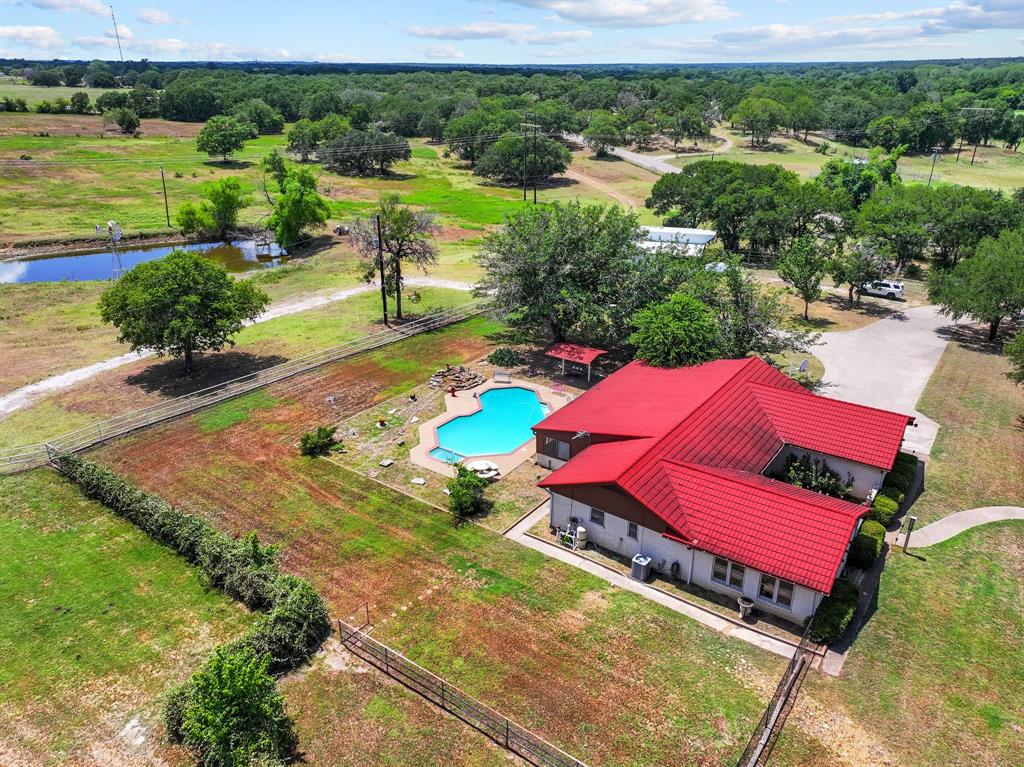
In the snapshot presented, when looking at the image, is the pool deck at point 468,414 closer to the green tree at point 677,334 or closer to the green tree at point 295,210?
the green tree at point 677,334

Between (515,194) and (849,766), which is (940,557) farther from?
(515,194)

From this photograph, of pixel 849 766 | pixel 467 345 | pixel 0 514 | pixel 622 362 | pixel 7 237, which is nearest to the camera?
pixel 849 766

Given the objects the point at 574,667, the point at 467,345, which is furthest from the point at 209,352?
the point at 574,667

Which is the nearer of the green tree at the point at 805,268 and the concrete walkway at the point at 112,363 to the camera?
the concrete walkway at the point at 112,363

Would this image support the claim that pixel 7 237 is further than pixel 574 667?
Yes

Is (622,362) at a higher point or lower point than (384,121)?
lower

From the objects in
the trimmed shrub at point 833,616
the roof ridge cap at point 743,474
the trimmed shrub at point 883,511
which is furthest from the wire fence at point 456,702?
the trimmed shrub at point 883,511

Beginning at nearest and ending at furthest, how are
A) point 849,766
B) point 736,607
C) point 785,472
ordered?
point 849,766
point 736,607
point 785,472

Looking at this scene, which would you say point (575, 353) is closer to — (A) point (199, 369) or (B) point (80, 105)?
(A) point (199, 369)
